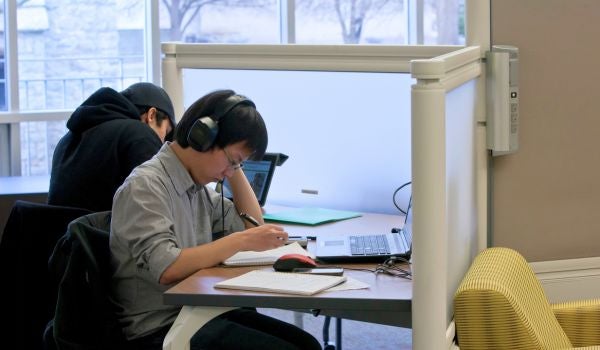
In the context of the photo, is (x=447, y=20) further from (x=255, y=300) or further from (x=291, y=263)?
(x=255, y=300)

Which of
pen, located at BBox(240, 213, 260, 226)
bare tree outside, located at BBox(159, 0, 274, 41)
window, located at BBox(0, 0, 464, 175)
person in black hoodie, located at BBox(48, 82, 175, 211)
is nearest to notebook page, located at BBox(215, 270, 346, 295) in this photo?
pen, located at BBox(240, 213, 260, 226)

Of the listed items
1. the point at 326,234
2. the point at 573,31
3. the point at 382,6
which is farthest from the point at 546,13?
the point at 382,6

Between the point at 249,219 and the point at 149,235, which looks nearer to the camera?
the point at 149,235

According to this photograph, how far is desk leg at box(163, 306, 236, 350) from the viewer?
1920mm

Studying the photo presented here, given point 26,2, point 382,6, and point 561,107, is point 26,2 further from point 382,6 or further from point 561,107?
point 561,107

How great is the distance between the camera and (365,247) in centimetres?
240

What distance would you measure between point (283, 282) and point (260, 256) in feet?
0.91

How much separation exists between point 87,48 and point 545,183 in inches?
129

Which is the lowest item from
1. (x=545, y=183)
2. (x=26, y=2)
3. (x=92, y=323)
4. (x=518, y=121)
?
(x=92, y=323)

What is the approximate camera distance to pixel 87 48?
16.9 feet

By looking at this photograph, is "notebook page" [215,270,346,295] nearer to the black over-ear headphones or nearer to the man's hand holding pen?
the man's hand holding pen

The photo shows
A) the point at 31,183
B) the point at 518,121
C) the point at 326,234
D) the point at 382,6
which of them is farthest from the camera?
the point at 382,6

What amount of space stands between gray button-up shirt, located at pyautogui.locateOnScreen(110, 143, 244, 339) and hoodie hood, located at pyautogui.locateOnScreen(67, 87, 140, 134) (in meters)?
0.80

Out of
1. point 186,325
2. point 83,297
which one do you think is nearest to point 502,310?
point 186,325
